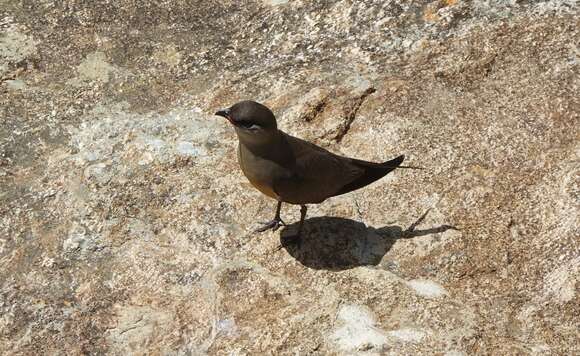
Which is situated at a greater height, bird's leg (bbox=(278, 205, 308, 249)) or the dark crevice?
the dark crevice

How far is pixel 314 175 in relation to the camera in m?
4.76

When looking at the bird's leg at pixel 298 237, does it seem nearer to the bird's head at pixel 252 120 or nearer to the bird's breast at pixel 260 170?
the bird's breast at pixel 260 170

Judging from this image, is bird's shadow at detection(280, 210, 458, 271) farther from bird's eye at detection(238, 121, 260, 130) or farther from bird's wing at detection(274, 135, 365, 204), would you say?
bird's eye at detection(238, 121, 260, 130)

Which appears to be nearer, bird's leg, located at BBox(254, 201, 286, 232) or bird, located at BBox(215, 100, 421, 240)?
bird, located at BBox(215, 100, 421, 240)

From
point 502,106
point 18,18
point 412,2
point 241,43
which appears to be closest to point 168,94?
point 241,43

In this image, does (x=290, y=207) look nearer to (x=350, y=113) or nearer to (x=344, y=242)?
(x=344, y=242)


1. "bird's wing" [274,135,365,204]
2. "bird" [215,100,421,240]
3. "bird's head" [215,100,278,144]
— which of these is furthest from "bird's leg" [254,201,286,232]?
"bird's head" [215,100,278,144]

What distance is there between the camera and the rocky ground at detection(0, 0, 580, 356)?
4.37 metres

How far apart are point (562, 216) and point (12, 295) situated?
3191 millimetres

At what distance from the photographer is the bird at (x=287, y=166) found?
459 cm

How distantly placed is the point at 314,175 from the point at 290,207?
→ 580 mm

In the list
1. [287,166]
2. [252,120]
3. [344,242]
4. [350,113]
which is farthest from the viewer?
[350,113]

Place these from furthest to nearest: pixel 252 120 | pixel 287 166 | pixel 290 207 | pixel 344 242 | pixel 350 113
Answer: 1. pixel 350 113
2. pixel 290 207
3. pixel 344 242
4. pixel 287 166
5. pixel 252 120

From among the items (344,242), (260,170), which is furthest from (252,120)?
(344,242)
